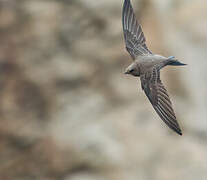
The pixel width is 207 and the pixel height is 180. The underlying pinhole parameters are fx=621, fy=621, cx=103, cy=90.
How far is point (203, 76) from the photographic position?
6211 millimetres

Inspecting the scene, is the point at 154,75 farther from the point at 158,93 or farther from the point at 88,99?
the point at 88,99

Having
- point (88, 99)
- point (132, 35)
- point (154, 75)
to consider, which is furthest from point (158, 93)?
point (88, 99)

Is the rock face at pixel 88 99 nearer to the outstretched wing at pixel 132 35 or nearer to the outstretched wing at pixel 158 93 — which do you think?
the outstretched wing at pixel 132 35

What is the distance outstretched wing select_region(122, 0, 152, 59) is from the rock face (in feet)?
7.95

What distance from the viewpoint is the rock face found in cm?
587

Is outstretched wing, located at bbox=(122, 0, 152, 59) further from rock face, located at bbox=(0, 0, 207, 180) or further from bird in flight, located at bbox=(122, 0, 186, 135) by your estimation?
rock face, located at bbox=(0, 0, 207, 180)

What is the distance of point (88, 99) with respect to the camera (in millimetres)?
6051

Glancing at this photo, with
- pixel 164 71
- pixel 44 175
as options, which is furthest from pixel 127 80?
pixel 44 175

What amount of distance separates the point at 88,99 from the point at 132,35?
2.60 metres

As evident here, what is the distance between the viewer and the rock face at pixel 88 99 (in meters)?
5.87

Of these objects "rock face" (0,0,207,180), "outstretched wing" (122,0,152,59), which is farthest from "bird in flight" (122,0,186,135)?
"rock face" (0,0,207,180)

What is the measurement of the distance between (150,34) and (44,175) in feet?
5.60

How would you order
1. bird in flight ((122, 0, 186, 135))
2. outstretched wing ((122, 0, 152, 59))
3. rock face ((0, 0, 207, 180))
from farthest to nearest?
rock face ((0, 0, 207, 180)), outstretched wing ((122, 0, 152, 59)), bird in flight ((122, 0, 186, 135))

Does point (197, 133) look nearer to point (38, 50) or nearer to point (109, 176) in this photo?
point (109, 176)
